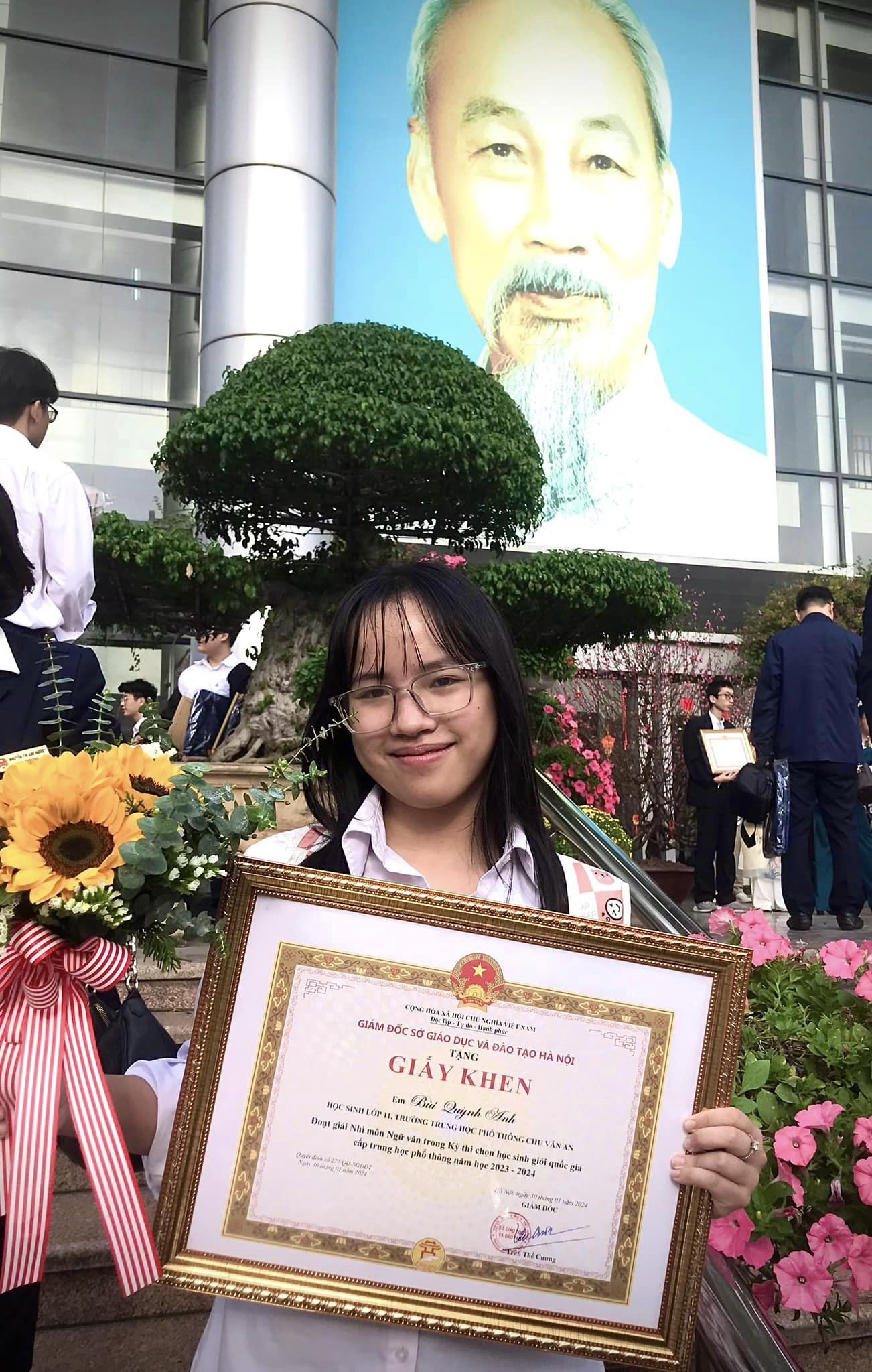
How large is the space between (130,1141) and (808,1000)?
1572 mm

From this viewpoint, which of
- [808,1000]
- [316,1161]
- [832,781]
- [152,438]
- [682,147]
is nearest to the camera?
[316,1161]

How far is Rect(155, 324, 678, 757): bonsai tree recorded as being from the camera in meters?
5.64

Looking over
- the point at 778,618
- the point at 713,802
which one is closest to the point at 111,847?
the point at 713,802

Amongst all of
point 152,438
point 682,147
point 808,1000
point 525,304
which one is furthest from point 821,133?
point 808,1000

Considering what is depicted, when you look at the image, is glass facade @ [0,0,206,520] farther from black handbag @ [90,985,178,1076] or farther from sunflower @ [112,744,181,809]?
sunflower @ [112,744,181,809]

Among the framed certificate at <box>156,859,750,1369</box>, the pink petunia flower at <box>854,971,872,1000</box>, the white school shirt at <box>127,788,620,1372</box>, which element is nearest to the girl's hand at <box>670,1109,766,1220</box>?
the framed certificate at <box>156,859,750,1369</box>

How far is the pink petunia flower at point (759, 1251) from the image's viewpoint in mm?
1689

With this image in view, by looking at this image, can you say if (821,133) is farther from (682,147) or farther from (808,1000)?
(808,1000)

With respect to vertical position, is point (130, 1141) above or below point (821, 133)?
below

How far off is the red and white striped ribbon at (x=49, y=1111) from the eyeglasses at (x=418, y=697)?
0.49 meters

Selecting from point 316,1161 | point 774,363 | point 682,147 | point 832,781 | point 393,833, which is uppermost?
point 682,147

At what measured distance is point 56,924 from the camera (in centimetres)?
103

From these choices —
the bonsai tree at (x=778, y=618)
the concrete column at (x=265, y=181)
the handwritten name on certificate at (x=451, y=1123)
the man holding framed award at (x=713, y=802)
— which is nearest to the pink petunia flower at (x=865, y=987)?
the handwritten name on certificate at (x=451, y=1123)

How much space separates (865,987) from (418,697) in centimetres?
133
